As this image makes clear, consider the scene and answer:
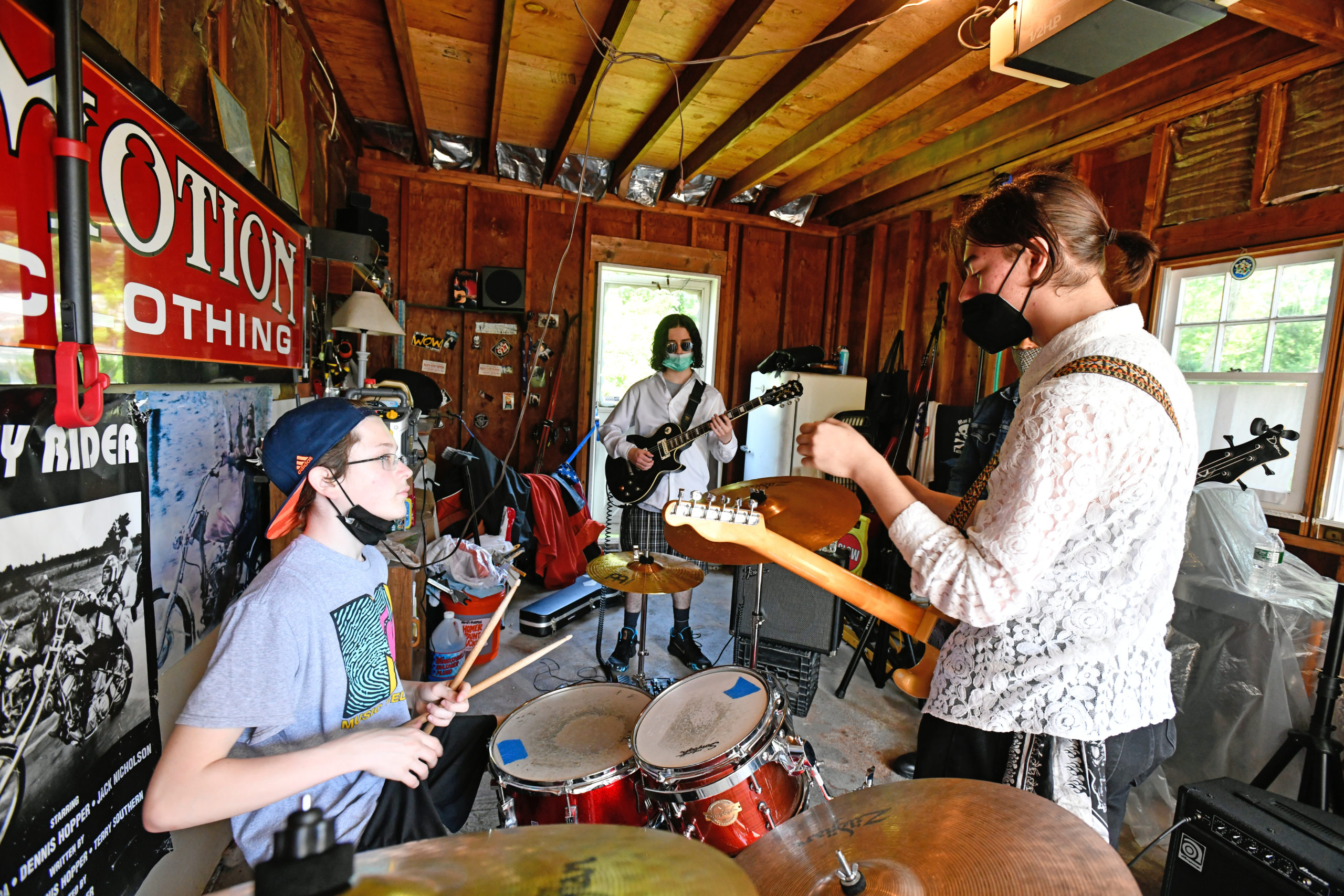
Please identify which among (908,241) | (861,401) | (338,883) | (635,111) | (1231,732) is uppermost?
(635,111)

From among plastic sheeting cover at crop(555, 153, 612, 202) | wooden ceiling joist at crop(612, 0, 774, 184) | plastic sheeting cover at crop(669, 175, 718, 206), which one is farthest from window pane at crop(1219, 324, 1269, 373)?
plastic sheeting cover at crop(555, 153, 612, 202)

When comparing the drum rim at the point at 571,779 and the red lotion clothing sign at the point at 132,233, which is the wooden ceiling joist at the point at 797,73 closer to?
the red lotion clothing sign at the point at 132,233

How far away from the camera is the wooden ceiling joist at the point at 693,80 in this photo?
278 cm

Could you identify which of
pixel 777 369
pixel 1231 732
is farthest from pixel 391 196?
pixel 1231 732

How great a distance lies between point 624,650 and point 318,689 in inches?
90.3

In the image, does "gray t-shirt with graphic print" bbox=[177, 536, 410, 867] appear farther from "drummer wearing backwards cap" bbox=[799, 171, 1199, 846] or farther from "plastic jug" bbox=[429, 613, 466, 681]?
"plastic jug" bbox=[429, 613, 466, 681]

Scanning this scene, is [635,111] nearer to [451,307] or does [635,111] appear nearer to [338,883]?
[451,307]

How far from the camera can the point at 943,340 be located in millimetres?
4684

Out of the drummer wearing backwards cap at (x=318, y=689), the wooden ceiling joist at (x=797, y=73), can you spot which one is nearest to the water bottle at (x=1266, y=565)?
the wooden ceiling joist at (x=797, y=73)

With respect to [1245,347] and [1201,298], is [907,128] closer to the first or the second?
[1201,298]

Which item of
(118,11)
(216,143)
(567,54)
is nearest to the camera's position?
(118,11)

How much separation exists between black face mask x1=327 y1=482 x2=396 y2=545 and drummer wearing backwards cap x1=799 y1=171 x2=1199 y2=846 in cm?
91

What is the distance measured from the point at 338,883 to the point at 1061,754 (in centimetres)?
101

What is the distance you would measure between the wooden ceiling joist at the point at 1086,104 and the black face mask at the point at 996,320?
2318mm
